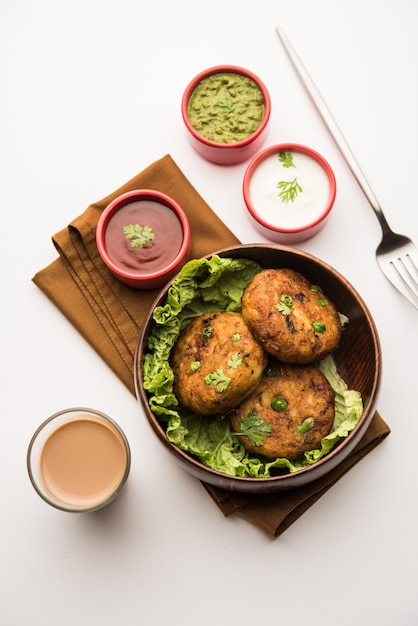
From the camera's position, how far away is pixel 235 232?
402cm

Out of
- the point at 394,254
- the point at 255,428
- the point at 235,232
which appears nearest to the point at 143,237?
the point at 235,232

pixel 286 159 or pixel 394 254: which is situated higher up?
pixel 286 159

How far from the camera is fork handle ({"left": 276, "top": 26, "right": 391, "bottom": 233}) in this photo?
3.96m

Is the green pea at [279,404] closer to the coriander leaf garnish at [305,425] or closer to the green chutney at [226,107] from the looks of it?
the coriander leaf garnish at [305,425]

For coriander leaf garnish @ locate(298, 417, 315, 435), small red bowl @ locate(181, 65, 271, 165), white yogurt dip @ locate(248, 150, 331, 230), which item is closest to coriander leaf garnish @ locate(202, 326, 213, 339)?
coriander leaf garnish @ locate(298, 417, 315, 435)

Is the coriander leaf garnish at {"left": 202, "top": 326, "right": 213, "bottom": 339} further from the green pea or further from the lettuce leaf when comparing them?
the green pea

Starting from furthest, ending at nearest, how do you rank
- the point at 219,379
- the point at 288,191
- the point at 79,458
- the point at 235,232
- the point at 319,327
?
the point at 235,232 → the point at 288,191 → the point at 79,458 → the point at 319,327 → the point at 219,379

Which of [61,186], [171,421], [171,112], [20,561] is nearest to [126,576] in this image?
[20,561]

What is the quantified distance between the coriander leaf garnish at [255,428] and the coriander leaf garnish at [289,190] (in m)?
1.24

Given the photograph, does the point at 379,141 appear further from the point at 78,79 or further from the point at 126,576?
the point at 126,576

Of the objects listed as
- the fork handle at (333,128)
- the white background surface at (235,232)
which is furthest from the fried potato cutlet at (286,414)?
the fork handle at (333,128)

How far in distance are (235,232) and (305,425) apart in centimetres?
124

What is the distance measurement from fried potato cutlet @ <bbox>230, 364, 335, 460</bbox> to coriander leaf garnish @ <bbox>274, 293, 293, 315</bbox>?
0.33 meters

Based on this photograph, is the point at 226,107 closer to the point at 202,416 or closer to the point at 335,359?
the point at 335,359
